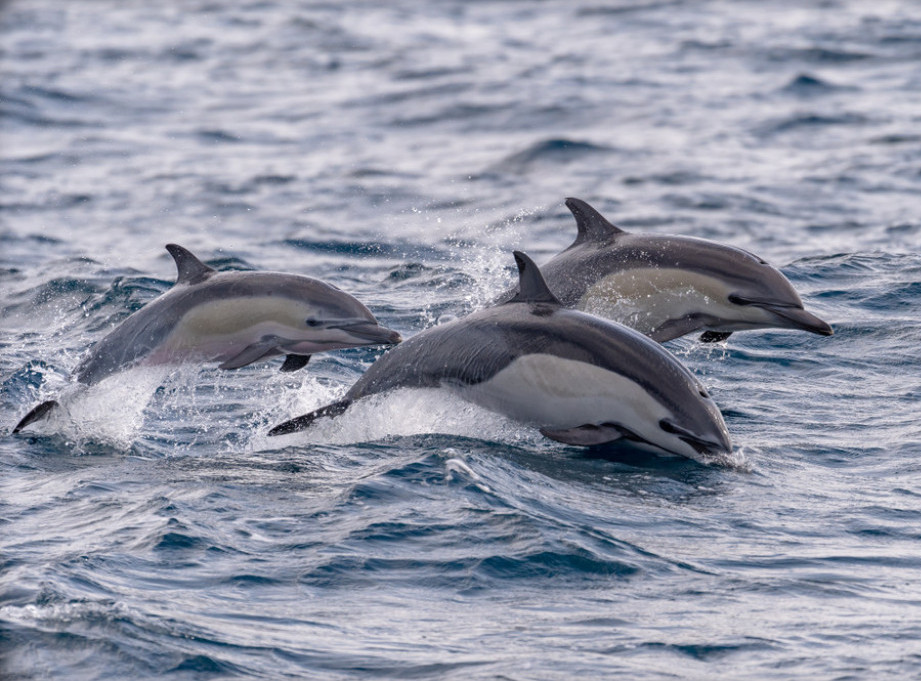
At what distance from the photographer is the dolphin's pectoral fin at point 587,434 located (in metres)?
7.57

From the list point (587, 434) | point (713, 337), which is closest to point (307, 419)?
point (587, 434)

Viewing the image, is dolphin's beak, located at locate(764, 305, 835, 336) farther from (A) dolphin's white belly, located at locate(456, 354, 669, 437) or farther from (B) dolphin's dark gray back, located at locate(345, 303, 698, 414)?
(A) dolphin's white belly, located at locate(456, 354, 669, 437)

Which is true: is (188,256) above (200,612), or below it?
above

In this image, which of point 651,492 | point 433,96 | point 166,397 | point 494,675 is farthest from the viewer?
point 433,96

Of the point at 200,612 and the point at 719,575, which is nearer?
the point at 200,612

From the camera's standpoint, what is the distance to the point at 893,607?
615 centimetres

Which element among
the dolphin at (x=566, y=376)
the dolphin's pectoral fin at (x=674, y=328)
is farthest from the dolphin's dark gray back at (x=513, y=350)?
the dolphin's pectoral fin at (x=674, y=328)

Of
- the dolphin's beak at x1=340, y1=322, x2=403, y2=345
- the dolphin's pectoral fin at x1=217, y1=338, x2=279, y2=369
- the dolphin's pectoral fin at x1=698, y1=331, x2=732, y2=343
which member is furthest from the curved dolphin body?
the dolphin's pectoral fin at x1=217, y1=338, x2=279, y2=369

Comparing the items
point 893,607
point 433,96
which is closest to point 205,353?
point 893,607

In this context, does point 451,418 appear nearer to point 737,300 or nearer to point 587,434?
point 587,434

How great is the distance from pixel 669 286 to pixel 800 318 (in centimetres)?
85

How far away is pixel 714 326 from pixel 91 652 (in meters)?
5.11

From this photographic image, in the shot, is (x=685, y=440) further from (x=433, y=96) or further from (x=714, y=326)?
(x=433, y=96)

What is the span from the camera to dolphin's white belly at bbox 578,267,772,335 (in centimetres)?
924
